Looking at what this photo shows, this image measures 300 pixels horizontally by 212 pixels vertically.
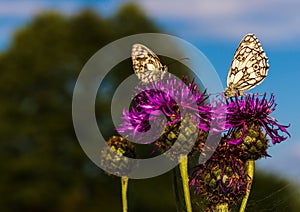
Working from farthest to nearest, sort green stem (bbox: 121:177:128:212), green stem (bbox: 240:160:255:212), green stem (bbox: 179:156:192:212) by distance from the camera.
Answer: green stem (bbox: 121:177:128:212) < green stem (bbox: 240:160:255:212) < green stem (bbox: 179:156:192:212)

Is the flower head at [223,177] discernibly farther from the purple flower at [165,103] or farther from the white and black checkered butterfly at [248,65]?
the white and black checkered butterfly at [248,65]

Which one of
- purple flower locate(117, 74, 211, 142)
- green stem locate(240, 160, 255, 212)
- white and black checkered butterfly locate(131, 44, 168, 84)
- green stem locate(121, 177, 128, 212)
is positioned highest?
white and black checkered butterfly locate(131, 44, 168, 84)

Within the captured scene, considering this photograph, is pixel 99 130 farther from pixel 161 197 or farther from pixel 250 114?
pixel 250 114

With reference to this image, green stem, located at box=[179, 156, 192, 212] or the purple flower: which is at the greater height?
the purple flower

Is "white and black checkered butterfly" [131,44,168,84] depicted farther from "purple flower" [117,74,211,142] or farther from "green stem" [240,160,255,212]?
"green stem" [240,160,255,212]

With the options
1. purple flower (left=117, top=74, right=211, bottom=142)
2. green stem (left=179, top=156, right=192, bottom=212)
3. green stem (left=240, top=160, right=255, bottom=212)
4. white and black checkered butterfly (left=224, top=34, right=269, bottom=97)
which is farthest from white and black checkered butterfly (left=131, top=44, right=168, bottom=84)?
green stem (left=240, top=160, right=255, bottom=212)

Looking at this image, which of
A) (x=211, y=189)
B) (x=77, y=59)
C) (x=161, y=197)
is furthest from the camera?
(x=77, y=59)

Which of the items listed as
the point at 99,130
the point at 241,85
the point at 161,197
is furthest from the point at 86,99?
the point at 241,85
